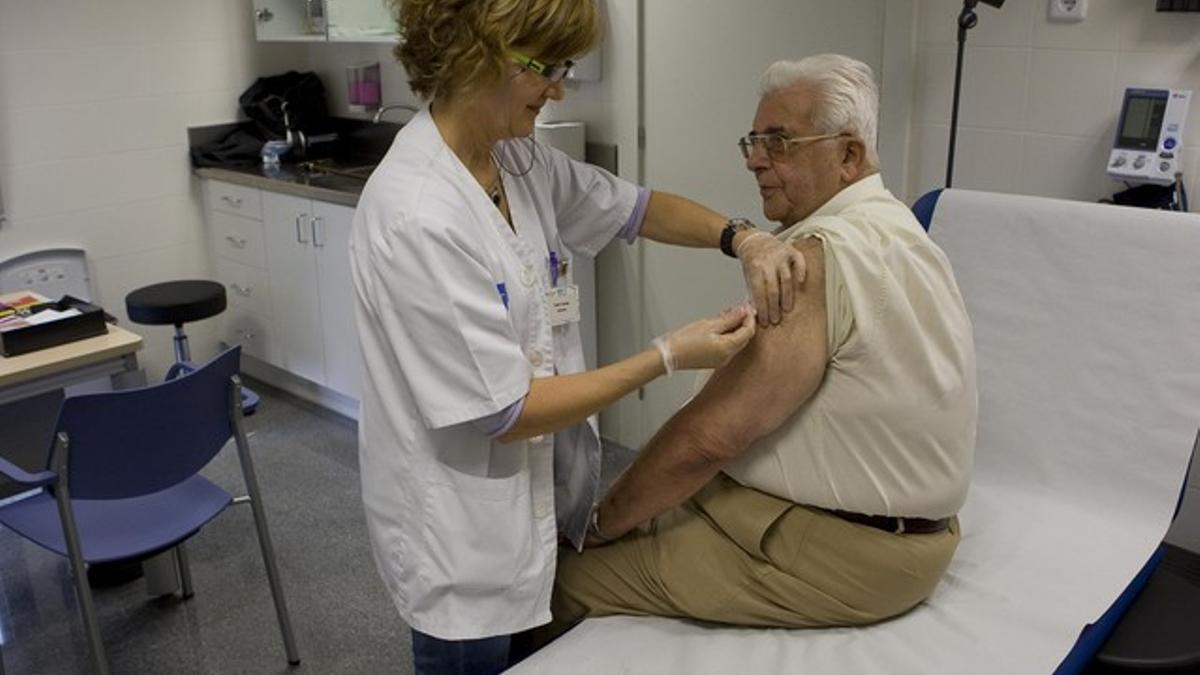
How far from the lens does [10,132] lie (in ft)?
12.2

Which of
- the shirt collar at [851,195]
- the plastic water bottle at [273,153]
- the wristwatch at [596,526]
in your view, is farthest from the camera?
the plastic water bottle at [273,153]

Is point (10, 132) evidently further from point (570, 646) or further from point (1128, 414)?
point (1128, 414)

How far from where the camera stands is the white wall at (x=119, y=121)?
376 centimetres

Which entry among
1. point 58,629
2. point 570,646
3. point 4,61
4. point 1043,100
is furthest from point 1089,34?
point 4,61

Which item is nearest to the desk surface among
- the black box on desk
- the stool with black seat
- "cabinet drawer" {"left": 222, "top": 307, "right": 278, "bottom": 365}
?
the black box on desk

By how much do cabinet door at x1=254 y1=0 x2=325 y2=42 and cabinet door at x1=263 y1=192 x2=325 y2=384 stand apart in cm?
71

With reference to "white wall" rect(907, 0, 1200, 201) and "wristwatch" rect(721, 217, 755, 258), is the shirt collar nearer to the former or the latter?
"wristwatch" rect(721, 217, 755, 258)

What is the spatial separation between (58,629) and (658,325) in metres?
1.95

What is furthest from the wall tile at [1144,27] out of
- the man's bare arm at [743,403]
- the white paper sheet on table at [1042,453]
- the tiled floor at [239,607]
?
the tiled floor at [239,607]

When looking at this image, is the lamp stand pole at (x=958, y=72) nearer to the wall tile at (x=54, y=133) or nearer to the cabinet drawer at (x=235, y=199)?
the cabinet drawer at (x=235, y=199)

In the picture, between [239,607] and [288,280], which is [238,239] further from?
[239,607]

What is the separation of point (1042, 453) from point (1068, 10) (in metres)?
1.08

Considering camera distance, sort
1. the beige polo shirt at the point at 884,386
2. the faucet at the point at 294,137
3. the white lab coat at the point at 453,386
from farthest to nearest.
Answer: the faucet at the point at 294,137 → the beige polo shirt at the point at 884,386 → the white lab coat at the point at 453,386

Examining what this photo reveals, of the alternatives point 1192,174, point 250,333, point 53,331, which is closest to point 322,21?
point 250,333
